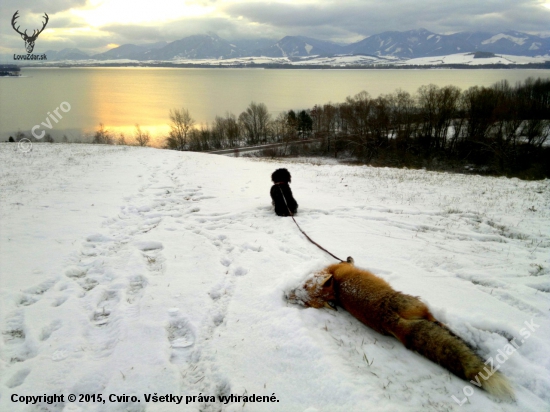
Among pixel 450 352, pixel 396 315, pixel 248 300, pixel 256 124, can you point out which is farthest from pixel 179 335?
pixel 256 124

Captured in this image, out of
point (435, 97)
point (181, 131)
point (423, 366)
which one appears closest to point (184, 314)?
point (423, 366)

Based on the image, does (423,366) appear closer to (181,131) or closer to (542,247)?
(542,247)

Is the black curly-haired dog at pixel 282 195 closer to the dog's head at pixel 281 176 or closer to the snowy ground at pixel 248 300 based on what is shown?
the dog's head at pixel 281 176

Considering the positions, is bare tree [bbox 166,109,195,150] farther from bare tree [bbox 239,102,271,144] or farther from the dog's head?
the dog's head

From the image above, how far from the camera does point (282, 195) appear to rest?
7492 millimetres

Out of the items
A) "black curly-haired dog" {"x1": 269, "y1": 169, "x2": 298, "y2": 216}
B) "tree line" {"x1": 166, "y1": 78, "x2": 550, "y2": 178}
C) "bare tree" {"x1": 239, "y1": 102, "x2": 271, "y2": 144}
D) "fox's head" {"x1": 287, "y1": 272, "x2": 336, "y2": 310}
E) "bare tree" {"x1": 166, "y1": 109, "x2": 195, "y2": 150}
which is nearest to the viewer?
"fox's head" {"x1": 287, "y1": 272, "x2": 336, "y2": 310}

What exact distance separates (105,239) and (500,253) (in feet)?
26.9

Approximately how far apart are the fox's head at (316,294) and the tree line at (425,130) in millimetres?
39744

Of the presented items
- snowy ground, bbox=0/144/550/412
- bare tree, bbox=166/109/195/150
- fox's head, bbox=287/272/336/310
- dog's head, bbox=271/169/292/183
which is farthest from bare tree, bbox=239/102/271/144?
fox's head, bbox=287/272/336/310

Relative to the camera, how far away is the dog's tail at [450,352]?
243 centimetres

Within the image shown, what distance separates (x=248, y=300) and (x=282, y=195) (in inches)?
156

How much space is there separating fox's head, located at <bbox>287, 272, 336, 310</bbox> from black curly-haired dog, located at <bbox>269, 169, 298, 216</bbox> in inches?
146

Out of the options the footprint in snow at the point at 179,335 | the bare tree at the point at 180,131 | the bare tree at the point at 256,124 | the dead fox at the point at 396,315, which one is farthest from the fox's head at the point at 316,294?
the bare tree at the point at 256,124

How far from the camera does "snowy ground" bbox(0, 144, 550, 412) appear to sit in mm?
2660
